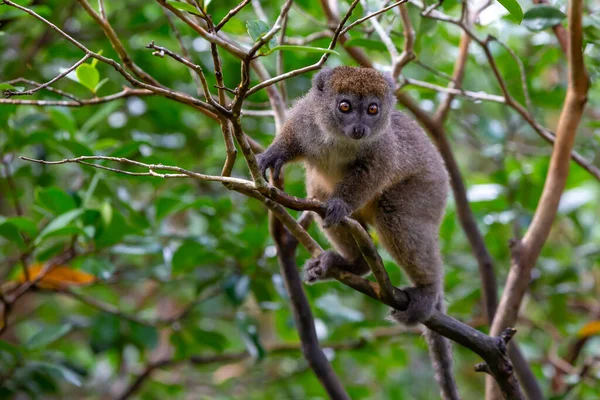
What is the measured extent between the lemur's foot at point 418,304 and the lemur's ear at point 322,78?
1639mm

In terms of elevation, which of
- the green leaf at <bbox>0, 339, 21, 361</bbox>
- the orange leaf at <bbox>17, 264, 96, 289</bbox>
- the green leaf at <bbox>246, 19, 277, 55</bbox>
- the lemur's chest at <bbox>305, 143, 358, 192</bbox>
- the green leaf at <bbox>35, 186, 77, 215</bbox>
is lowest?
the green leaf at <bbox>0, 339, 21, 361</bbox>

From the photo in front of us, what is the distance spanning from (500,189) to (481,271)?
4.78 ft

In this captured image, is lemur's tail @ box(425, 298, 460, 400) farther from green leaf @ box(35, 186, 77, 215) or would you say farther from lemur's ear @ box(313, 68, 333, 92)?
green leaf @ box(35, 186, 77, 215)

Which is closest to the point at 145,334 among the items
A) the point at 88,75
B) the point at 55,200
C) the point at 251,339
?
the point at 251,339

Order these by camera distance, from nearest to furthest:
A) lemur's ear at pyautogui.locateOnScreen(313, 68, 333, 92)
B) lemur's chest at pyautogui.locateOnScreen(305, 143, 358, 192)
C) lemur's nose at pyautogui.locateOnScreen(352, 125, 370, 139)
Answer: lemur's nose at pyautogui.locateOnScreen(352, 125, 370, 139)
lemur's chest at pyautogui.locateOnScreen(305, 143, 358, 192)
lemur's ear at pyautogui.locateOnScreen(313, 68, 333, 92)

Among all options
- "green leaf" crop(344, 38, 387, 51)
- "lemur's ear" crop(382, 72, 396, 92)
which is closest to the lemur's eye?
"lemur's ear" crop(382, 72, 396, 92)

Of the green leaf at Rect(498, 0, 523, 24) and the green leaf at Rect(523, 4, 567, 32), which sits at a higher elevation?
the green leaf at Rect(523, 4, 567, 32)

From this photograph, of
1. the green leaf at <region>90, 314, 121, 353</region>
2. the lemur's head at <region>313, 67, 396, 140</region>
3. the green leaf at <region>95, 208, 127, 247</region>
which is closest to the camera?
the lemur's head at <region>313, 67, 396, 140</region>

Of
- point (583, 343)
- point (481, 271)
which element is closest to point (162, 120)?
point (481, 271)

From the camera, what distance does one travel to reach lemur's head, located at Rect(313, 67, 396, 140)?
4.78m

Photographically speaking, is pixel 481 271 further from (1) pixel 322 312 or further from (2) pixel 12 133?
(2) pixel 12 133

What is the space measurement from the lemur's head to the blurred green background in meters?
0.35

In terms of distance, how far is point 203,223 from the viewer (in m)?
7.80

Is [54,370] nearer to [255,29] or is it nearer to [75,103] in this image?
[75,103]
